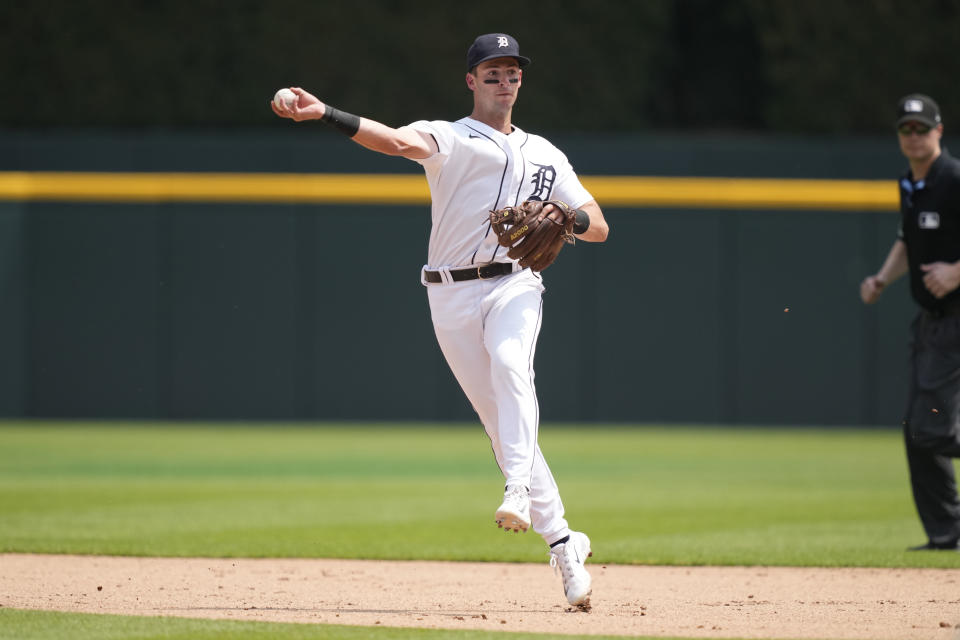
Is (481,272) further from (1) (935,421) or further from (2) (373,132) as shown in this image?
(1) (935,421)

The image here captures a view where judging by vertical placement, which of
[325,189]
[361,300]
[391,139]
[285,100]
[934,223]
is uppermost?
[285,100]

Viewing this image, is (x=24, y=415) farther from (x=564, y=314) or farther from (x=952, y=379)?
(x=952, y=379)

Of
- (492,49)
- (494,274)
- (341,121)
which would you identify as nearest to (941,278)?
(494,274)

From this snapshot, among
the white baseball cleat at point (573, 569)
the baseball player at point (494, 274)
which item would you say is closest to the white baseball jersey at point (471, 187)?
the baseball player at point (494, 274)

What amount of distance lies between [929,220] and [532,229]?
2.66 metres

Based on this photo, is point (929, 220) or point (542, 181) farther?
point (929, 220)

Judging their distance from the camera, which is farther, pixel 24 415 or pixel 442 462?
pixel 24 415

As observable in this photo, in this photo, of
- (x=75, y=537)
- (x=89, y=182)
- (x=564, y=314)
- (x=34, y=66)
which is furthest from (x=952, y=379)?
(x=34, y=66)

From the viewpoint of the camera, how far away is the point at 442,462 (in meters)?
Result: 12.9

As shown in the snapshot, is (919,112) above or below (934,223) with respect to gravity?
above

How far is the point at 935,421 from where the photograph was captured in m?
6.68

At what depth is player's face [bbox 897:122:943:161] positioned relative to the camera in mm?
6898

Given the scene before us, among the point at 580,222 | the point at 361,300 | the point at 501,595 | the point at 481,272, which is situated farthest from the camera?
the point at 361,300

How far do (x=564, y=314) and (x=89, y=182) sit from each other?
5.91 m
